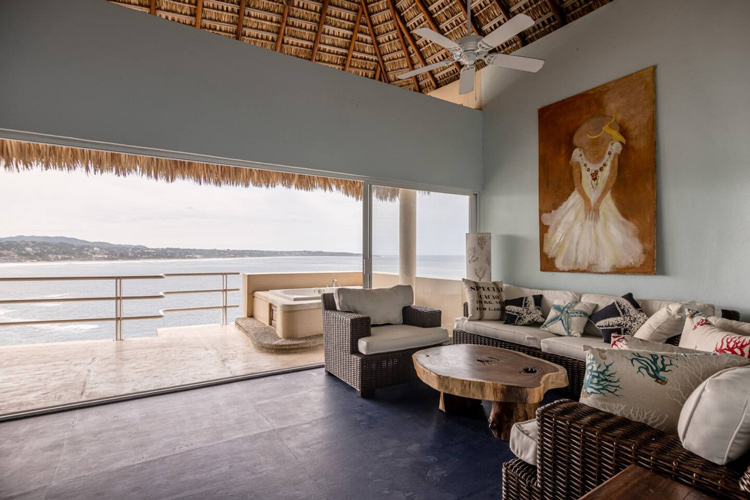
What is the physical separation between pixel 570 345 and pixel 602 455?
85.6 inches

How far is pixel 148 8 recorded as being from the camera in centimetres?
417

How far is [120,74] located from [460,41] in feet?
8.93

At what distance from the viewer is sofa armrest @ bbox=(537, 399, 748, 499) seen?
102 cm

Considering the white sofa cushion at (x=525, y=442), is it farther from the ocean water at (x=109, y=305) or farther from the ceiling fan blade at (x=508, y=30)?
the ocean water at (x=109, y=305)

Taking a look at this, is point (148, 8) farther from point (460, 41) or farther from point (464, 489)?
point (464, 489)

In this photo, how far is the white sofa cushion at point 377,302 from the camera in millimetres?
A: 3803

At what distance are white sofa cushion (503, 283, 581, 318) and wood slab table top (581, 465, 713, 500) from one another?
299cm

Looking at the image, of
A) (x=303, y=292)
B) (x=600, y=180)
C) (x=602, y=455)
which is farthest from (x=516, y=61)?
(x=303, y=292)

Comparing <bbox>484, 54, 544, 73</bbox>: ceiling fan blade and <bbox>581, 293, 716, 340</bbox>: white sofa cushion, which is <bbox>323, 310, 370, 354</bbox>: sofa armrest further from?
<bbox>484, 54, 544, 73</bbox>: ceiling fan blade

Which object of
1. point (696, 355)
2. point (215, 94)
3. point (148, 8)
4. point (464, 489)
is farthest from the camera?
point (148, 8)

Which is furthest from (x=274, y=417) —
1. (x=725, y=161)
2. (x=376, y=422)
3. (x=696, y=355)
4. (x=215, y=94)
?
(x=725, y=161)

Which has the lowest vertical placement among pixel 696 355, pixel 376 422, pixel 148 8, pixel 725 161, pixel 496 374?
pixel 376 422

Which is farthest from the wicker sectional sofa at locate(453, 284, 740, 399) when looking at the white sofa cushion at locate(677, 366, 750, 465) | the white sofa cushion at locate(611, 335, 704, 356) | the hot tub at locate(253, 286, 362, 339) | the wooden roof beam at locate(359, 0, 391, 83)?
the wooden roof beam at locate(359, 0, 391, 83)

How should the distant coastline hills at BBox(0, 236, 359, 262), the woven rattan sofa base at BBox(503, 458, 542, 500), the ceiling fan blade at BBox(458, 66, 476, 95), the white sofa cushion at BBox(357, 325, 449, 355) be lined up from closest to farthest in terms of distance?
1. the woven rattan sofa base at BBox(503, 458, 542, 500)
2. the white sofa cushion at BBox(357, 325, 449, 355)
3. the ceiling fan blade at BBox(458, 66, 476, 95)
4. the distant coastline hills at BBox(0, 236, 359, 262)
